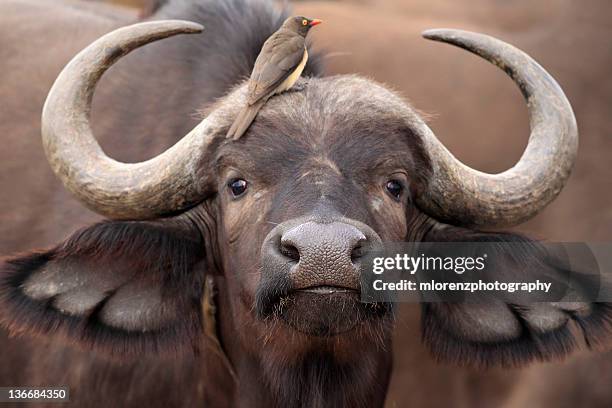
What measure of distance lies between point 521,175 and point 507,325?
28.2 inches

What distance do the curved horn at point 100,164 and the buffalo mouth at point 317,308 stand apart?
72cm

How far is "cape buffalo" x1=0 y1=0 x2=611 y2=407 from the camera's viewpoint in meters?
3.98

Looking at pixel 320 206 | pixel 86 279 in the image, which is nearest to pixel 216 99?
pixel 86 279

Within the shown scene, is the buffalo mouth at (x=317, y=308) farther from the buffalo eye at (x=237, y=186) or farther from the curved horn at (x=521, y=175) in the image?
the curved horn at (x=521, y=175)

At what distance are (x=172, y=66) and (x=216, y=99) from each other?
0.58 metres

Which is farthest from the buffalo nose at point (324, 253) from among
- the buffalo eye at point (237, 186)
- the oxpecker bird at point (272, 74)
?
the oxpecker bird at point (272, 74)

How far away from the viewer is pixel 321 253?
11.7 feet

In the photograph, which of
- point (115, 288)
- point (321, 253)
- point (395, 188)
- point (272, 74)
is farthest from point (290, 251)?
point (115, 288)

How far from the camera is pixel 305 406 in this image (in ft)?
13.9

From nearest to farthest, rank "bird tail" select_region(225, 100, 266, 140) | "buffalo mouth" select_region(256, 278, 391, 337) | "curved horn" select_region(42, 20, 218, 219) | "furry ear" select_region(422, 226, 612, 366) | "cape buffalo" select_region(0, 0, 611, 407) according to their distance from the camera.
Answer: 1. "buffalo mouth" select_region(256, 278, 391, 337)
2. "cape buffalo" select_region(0, 0, 611, 407)
3. "bird tail" select_region(225, 100, 266, 140)
4. "curved horn" select_region(42, 20, 218, 219)
5. "furry ear" select_region(422, 226, 612, 366)

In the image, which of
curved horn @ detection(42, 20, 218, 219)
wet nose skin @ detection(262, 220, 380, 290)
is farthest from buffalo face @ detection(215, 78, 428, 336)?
curved horn @ detection(42, 20, 218, 219)

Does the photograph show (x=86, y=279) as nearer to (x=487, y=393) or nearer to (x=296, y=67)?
(x=296, y=67)

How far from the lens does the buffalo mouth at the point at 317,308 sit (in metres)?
3.68

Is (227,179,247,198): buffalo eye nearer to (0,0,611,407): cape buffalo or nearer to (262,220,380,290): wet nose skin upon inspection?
(0,0,611,407): cape buffalo
